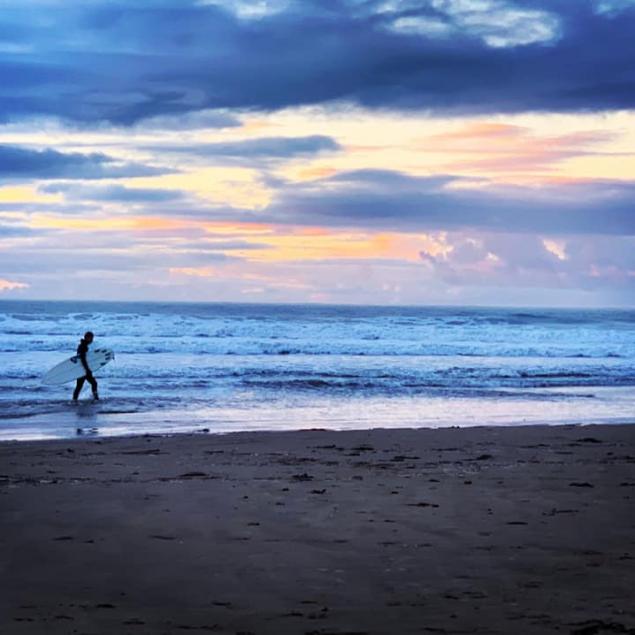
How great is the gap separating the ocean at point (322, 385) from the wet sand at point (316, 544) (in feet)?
16.5

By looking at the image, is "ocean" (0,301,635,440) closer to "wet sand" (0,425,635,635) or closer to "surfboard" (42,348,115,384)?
"surfboard" (42,348,115,384)

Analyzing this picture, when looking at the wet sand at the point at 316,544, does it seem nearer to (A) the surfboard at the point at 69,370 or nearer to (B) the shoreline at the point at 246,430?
(B) the shoreline at the point at 246,430

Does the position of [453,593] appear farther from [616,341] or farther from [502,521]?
[616,341]

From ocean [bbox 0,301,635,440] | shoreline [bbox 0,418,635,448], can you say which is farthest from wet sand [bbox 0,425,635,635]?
ocean [bbox 0,301,635,440]

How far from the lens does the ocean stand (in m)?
16.4

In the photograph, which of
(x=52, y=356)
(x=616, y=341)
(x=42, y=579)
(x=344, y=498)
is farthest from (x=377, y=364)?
(x=42, y=579)

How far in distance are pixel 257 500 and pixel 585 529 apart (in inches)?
108

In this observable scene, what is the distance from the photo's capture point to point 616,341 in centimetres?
4494

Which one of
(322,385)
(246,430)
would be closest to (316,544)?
(246,430)

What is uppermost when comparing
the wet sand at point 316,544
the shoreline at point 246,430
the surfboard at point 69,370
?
the surfboard at point 69,370

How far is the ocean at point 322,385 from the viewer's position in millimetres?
16422

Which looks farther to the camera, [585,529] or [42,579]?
[585,529]

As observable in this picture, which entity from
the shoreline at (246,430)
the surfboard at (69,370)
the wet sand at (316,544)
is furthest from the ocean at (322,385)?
the wet sand at (316,544)

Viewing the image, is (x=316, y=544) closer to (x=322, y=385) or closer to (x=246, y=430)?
(x=246, y=430)
